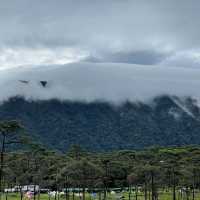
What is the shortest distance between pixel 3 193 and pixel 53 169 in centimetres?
2739

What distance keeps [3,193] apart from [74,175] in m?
52.4

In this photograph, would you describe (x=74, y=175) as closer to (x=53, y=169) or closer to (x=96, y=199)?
(x=53, y=169)

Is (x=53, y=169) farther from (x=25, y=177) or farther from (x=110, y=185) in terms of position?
(x=110, y=185)

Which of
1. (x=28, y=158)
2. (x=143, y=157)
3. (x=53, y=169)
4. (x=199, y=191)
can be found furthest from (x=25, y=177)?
(x=199, y=191)

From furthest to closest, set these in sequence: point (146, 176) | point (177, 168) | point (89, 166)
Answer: point (177, 168)
point (146, 176)
point (89, 166)

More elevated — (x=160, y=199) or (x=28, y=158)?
(x=28, y=158)

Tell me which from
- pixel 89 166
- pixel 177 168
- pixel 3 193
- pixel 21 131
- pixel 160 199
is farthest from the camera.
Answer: pixel 3 193

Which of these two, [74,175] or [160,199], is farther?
[160,199]

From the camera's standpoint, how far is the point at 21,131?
46781mm

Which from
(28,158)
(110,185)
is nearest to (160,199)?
(28,158)

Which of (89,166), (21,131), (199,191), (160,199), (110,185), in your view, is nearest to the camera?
(21,131)

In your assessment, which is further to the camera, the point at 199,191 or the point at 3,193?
the point at 199,191

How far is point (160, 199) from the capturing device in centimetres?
12506

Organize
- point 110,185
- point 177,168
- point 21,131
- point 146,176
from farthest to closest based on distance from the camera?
1. point 110,185
2. point 177,168
3. point 146,176
4. point 21,131
